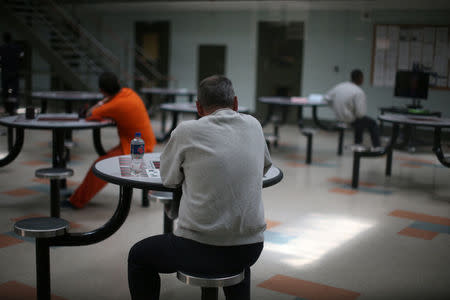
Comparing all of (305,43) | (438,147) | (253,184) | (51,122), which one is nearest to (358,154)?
(438,147)

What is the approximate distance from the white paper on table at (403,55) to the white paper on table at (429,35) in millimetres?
405

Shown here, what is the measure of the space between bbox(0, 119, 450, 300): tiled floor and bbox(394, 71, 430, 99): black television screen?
1.00m

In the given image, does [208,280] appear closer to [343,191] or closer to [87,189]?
[87,189]

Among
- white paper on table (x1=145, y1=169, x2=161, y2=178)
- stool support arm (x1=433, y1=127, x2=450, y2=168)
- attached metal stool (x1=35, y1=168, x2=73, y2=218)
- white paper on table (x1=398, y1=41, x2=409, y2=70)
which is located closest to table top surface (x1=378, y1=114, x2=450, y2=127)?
stool support arm (x1=433, y1=127, x2=450, y2=168)

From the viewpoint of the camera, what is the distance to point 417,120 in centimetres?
607

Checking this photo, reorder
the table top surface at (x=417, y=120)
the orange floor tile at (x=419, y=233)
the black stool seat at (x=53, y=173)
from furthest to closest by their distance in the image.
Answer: the table top surface at (x=417, y=120)
the orange floor tile at (x=419, y=233)
the black stool seat at (x=53, y=173)

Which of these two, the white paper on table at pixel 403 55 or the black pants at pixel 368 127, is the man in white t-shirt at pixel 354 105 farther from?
the white paper on table at pixel 403 55

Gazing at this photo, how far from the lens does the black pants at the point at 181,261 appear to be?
223cm

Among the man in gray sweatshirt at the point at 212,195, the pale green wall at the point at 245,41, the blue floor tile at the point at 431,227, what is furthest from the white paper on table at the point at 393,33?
the man in gray sweatshirt at the point at 212,195

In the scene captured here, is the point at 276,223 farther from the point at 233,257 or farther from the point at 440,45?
the point at 440,45

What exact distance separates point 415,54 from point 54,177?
4.70 metres

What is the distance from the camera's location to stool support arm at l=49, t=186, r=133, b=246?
282cm

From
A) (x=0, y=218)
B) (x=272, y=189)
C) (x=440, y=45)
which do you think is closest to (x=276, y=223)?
(x=272, y=189)

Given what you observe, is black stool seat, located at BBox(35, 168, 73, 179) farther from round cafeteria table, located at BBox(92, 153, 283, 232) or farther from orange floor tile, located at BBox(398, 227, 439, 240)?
orange floor tile, located at BBox(398, 227, 439, 240)
